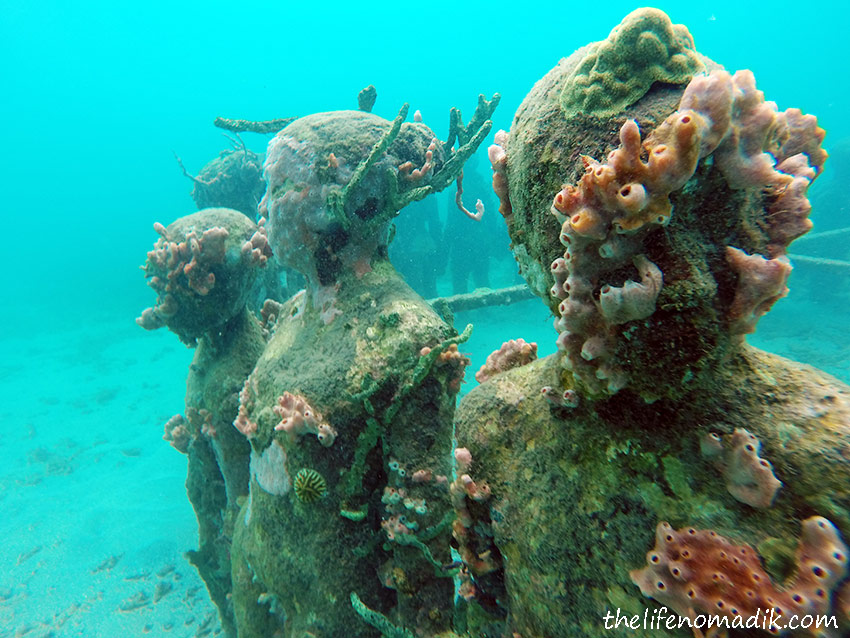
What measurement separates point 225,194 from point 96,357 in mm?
22553

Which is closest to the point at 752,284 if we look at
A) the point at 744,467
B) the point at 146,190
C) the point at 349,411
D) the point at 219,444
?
the point at 744,467

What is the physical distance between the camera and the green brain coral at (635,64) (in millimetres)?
1574

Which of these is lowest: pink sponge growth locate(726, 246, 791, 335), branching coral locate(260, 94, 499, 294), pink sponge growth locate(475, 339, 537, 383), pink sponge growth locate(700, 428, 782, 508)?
pink sponge growth locate(700, 428, 782, 508)

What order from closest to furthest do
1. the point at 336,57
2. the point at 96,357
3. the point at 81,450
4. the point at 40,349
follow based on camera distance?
the point at 81,450
the point at 96,357
the point at 40,349
the point at 336,57

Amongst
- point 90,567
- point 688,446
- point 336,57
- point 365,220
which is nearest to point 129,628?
point 90,567

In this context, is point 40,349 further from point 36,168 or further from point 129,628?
point 36,168

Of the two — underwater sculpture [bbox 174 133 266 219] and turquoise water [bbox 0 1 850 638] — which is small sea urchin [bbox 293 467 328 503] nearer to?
turquoise water [bbox 0 1 850 638]

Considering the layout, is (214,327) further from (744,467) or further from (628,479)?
(744,467)

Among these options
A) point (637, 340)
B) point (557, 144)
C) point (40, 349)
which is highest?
point (40, 349)

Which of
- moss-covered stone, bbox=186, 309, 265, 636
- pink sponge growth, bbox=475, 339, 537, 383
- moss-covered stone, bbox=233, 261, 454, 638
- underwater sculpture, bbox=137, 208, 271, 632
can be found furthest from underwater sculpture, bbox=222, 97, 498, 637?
underwater sculpture, bbox=137, 208, 271, 632

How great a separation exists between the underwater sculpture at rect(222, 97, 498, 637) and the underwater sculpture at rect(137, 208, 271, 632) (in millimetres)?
1486

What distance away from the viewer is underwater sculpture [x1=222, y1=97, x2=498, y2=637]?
10.8 feet

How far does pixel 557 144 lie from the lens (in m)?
1.73

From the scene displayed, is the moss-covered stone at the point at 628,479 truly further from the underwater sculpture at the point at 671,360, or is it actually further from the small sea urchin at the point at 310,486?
the small sea urchin at the point at 310,486
